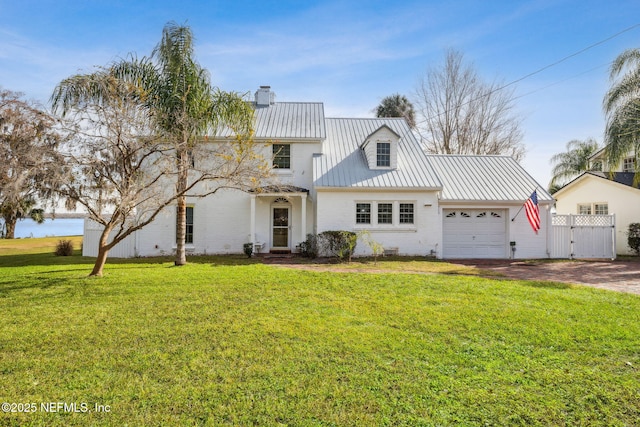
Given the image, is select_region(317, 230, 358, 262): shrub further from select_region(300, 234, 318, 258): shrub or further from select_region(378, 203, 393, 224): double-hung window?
select_region(378, 203, 393, 224): double-hung window

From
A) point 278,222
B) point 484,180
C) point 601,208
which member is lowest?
point 278,222

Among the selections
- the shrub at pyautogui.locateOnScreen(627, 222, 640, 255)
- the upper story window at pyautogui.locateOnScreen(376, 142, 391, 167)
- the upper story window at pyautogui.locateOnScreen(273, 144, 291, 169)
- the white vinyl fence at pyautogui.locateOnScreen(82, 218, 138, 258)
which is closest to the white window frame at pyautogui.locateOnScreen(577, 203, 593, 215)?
the shrub at pyautogui.locateOnScreen(627, 222, 640, 255)

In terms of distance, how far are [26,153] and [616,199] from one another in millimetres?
26101

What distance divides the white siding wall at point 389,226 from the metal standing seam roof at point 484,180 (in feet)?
3.74

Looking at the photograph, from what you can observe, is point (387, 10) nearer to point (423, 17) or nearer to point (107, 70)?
point (423, 17)

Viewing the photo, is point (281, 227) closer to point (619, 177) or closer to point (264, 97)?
point (264, 97)

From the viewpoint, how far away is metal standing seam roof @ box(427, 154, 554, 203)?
16250 millimetres

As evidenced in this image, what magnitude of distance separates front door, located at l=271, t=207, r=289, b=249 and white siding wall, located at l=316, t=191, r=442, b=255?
84.4 inches

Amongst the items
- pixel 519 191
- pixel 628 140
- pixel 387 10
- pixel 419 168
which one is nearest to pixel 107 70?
pixel 387 10

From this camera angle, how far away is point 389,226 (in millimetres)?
15906

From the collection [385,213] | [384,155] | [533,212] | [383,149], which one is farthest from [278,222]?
[533,212]

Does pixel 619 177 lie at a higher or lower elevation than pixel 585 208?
higher

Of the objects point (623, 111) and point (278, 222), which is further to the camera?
point (278, 222)

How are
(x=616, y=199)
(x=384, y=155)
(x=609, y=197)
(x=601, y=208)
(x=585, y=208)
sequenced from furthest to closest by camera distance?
1. (x=585, y=208)
2. (x=601, y=208)
3. (x=609, y=197)
4. (x=616, y=199)
5. (x=384, y=155)
